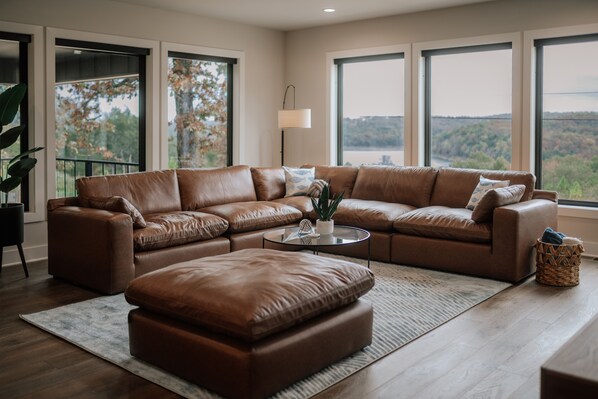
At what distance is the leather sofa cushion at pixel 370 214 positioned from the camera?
5.58m

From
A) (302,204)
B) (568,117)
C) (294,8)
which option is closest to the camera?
Result: (568,117)

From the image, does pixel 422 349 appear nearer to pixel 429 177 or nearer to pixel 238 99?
pixel 429 177

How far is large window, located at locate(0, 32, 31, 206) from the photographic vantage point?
18.2ft

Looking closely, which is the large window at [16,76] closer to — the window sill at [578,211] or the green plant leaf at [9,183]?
the green plant leaf at [9,183]

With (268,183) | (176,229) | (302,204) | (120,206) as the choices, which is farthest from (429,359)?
(268,183)

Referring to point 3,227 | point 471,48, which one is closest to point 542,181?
point 471,48

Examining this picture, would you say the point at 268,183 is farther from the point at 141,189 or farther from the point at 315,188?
the point at 141,189

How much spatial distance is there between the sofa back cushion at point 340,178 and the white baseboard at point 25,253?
Answer: 2.91m

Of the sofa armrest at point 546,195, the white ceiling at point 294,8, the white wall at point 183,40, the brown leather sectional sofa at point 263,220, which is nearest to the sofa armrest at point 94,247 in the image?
the brown leather sectional sofa at point 263,220

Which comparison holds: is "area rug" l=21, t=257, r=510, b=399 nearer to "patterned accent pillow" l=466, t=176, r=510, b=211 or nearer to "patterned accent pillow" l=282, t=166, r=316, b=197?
"patterned accent pillow" l=466, t=176, r=510, b=211

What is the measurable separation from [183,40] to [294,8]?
4.17ft

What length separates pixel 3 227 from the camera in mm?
4883

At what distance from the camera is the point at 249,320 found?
8.58ft

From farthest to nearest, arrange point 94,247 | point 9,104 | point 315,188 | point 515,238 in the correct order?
point 315,188 < point 9,104 < point 515,238 < point 94,247
